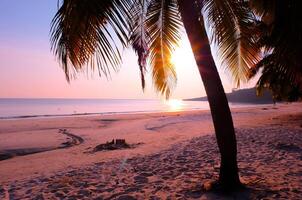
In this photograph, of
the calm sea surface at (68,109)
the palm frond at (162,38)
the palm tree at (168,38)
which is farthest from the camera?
the calm sea surface at (68,109)

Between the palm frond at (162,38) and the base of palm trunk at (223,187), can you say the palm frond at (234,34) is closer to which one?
the palm frond at (162,38)

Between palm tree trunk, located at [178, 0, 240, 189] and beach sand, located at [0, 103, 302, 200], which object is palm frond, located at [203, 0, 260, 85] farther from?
beach sand, located at [0, 103, 302, 200]

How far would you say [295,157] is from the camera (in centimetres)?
794

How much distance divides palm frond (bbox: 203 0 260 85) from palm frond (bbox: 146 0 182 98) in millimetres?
619

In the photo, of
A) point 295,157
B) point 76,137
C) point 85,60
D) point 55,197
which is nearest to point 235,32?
point 85,60

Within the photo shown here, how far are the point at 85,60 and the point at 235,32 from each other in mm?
2876

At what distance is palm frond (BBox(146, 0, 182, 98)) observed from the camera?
240 inches

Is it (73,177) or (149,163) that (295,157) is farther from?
(73,177)

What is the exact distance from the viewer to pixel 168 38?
647 cm

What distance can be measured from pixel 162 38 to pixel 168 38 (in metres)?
0.11

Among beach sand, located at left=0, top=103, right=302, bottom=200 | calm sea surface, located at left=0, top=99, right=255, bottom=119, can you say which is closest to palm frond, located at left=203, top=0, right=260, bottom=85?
beach sand, located at left=0, top=103, right=302, bottom=200

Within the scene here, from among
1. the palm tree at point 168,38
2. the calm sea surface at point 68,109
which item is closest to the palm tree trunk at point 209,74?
the palm tree at point 168,38

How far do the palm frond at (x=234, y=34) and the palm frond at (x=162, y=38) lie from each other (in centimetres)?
62

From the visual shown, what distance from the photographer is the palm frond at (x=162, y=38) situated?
6.11m
